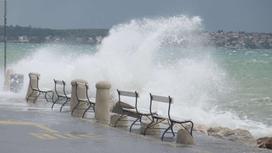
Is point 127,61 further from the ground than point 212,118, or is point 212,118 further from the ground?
point 127,61

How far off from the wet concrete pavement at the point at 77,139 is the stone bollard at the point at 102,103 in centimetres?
31

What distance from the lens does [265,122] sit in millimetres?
28344

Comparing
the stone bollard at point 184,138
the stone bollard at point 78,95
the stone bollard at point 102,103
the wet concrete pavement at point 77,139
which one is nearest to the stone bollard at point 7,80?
the stone bollard at point 78,95

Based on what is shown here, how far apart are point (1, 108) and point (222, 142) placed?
775 centimetres

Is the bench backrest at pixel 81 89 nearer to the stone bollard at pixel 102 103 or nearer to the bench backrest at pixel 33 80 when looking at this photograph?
the stone bollard at pixel 102 103

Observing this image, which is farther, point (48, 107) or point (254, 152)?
point (48, 107)

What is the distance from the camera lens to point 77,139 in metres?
13.6

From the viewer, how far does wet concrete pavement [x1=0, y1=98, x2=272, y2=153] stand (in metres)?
12.4

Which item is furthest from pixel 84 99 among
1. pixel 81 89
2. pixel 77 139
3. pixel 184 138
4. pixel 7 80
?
pixel 7 80

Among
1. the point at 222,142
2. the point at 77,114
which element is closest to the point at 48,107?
the point at 77,114

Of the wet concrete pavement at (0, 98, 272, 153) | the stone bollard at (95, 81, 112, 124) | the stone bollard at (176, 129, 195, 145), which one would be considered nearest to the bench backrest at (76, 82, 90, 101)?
the wet concrete pavement at (0, 98, 272, 153)

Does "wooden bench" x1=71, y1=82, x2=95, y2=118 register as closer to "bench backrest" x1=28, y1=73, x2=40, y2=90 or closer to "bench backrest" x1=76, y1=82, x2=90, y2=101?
"bench backrest" x1=76, y1=82, x2=90, y2=101

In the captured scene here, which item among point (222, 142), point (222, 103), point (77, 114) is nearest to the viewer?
point (222, 142)

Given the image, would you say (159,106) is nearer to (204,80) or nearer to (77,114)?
(77,114)
